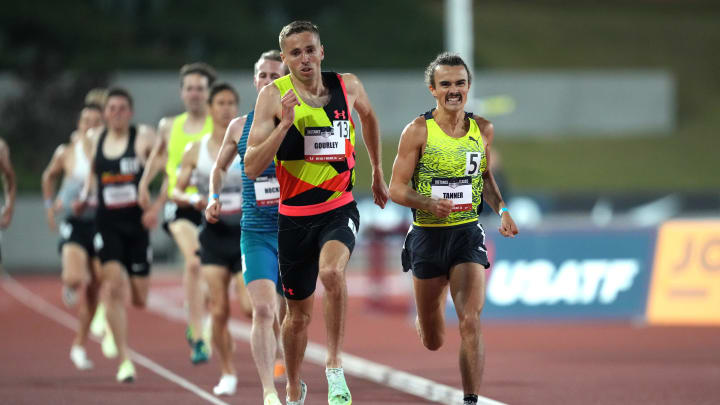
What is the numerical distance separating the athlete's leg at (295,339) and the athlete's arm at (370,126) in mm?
786

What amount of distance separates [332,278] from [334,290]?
105 millimetres

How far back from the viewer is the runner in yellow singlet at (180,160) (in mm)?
11117

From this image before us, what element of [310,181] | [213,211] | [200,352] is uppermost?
[310,181]

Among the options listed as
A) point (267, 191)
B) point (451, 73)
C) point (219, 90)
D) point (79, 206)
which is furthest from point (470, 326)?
point (79, 206)

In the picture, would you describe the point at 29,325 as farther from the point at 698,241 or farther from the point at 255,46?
the point at 255,46

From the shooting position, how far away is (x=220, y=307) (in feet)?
31.5

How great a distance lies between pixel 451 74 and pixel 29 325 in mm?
11566

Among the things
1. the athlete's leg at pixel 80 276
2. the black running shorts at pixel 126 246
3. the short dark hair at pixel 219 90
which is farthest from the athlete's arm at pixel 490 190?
the athlete's leg at pixel 80 276

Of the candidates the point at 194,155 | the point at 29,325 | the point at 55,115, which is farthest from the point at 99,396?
the point at 55,115

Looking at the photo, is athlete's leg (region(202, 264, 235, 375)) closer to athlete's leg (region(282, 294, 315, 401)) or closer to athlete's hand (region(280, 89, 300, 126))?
athlete's leg (region(282, 294, 315, 401))

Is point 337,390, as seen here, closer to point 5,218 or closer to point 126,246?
point 126,246

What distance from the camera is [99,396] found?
970 centimetres

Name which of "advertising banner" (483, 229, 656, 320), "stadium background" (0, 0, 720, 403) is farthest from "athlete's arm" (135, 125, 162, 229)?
"stadium background" (0, 0, 720, 403)

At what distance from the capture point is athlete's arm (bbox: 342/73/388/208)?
24.7ft
